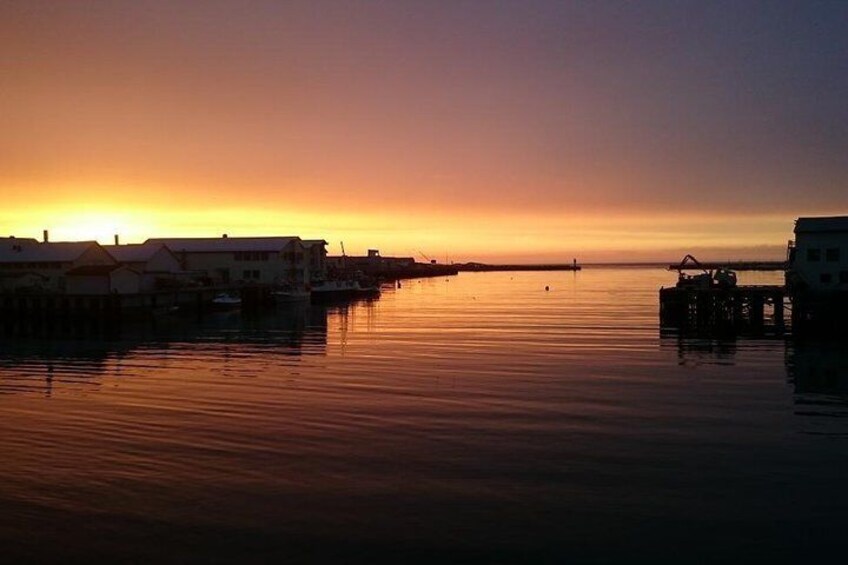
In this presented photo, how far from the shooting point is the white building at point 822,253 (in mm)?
50562

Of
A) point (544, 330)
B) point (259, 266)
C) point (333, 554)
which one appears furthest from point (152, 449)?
point (259, 266)

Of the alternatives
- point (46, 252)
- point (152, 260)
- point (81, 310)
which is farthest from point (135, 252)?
point (81, 310)

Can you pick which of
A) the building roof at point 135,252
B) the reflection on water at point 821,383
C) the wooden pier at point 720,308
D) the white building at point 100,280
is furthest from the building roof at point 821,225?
the building roof at point 135,252

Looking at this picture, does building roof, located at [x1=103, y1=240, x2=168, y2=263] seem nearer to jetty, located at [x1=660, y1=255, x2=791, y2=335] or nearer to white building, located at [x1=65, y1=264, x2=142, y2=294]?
white building, located at [x1=65, y1=264, x2=142, y2=294]

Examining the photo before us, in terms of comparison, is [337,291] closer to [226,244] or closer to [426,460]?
[226,244]

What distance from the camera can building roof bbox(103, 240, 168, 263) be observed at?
277 feet

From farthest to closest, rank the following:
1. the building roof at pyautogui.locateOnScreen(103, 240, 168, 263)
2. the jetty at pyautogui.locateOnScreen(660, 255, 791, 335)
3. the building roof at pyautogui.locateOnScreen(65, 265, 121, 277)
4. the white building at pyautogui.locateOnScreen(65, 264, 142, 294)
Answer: the building roof at pyautogui.locateOnScreen(103, 240, 168, 263)
the building roof at pyautogui.locateOnScreen(65, 265, 121, 277)
the white building at pyautogui.locateOnScreen(65, 264, 142, 294)
the jetty at pyautogui.locateOnScreen(660, 255, 791, 335)

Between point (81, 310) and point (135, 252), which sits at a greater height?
point (135, 252)

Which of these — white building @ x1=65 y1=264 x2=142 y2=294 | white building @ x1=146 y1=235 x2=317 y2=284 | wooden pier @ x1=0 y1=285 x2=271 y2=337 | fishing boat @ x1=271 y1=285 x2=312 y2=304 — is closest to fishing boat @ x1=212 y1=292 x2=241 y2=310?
wooden pier @ x1=0 y1=285 x2=271 y2=337

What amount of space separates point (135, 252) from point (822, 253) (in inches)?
2759

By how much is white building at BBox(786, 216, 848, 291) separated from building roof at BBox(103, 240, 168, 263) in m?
65.6

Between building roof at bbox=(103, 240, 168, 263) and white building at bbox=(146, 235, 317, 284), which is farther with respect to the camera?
white building at bbox=(146, 235, 317, 284)

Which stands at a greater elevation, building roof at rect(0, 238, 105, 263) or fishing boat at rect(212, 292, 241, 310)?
building roof at rect(0, 238, 105, 263)

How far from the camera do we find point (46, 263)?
73.8 metres
